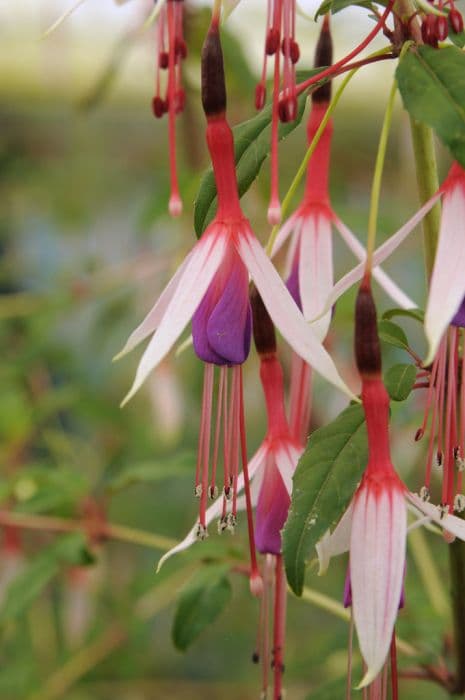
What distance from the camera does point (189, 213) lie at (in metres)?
1.40

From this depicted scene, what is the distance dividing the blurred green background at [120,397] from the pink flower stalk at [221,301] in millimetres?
153

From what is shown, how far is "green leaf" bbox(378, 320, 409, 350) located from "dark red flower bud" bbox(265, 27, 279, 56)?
19 centimetres

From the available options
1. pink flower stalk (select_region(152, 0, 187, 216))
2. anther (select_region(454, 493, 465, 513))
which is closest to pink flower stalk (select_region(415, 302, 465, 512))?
anther (select_region(454, 493, 465, 513))

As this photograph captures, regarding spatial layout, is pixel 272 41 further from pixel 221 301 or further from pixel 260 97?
pixel 221 301

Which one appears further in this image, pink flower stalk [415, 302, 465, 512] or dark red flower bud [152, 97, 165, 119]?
dark red flower bud [152, 97, 165, 119]

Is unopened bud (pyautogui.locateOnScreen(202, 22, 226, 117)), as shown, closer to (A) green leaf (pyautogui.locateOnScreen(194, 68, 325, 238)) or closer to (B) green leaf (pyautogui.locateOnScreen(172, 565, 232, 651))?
(A) green leaf (pyautogui.locateOnScreen(194, 68, 325, 238))

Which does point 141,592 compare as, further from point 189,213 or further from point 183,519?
point 183,519

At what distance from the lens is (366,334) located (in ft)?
1.67

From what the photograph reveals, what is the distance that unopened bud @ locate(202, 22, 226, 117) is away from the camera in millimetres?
522

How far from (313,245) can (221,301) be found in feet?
0.50

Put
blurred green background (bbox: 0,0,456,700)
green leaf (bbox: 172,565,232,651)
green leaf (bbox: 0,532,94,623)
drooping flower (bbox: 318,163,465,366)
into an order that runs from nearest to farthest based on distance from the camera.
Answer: drooping flower (bbox: 318,163,465,366) → green leaf (bbox: 172,565,232,651) → green leaf (bbox: 0,532,94,623) → blurred green background (bbox: 0,0,456,700)

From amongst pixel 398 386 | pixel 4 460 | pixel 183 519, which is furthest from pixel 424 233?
pixel 183 519

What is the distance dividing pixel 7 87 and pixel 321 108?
7.82 ft

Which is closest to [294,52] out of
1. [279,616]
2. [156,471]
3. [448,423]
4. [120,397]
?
[448,423]
